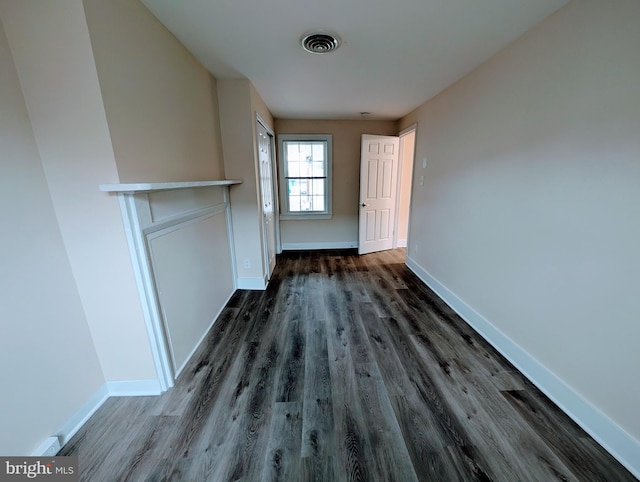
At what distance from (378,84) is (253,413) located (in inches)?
119

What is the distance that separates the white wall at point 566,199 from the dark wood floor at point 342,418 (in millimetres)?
282

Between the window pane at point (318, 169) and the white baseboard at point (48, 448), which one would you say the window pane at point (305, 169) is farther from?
the white baseboard at point (48, 448)

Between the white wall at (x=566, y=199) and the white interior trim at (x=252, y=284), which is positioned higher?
the white wall at (x=566, y=199)

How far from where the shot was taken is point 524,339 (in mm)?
1691

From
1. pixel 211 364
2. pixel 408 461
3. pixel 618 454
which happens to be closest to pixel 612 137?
pixel 618 454

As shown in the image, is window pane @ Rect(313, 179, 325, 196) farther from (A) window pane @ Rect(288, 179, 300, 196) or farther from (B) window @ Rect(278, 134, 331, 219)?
(A) window pane @ Rect(288, 179, 300, 196)

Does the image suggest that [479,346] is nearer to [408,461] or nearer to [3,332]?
[408,461]

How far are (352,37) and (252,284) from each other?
257 centimetres

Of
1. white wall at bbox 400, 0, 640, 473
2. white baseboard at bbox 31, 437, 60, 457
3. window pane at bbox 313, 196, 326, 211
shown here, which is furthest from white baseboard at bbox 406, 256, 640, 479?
window pane at bbox 313, 196, 326, 211

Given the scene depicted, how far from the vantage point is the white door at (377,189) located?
3.92 metres

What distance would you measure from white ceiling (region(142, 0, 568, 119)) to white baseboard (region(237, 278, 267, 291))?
7.11 ft

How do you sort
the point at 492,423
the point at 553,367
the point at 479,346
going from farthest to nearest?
the point at 479,346 < the point at 553,367 < the point at 492,423

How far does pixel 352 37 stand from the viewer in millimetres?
1668

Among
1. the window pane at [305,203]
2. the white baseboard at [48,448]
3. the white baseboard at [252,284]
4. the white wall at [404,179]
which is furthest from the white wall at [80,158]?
the white wall at [404,179]
